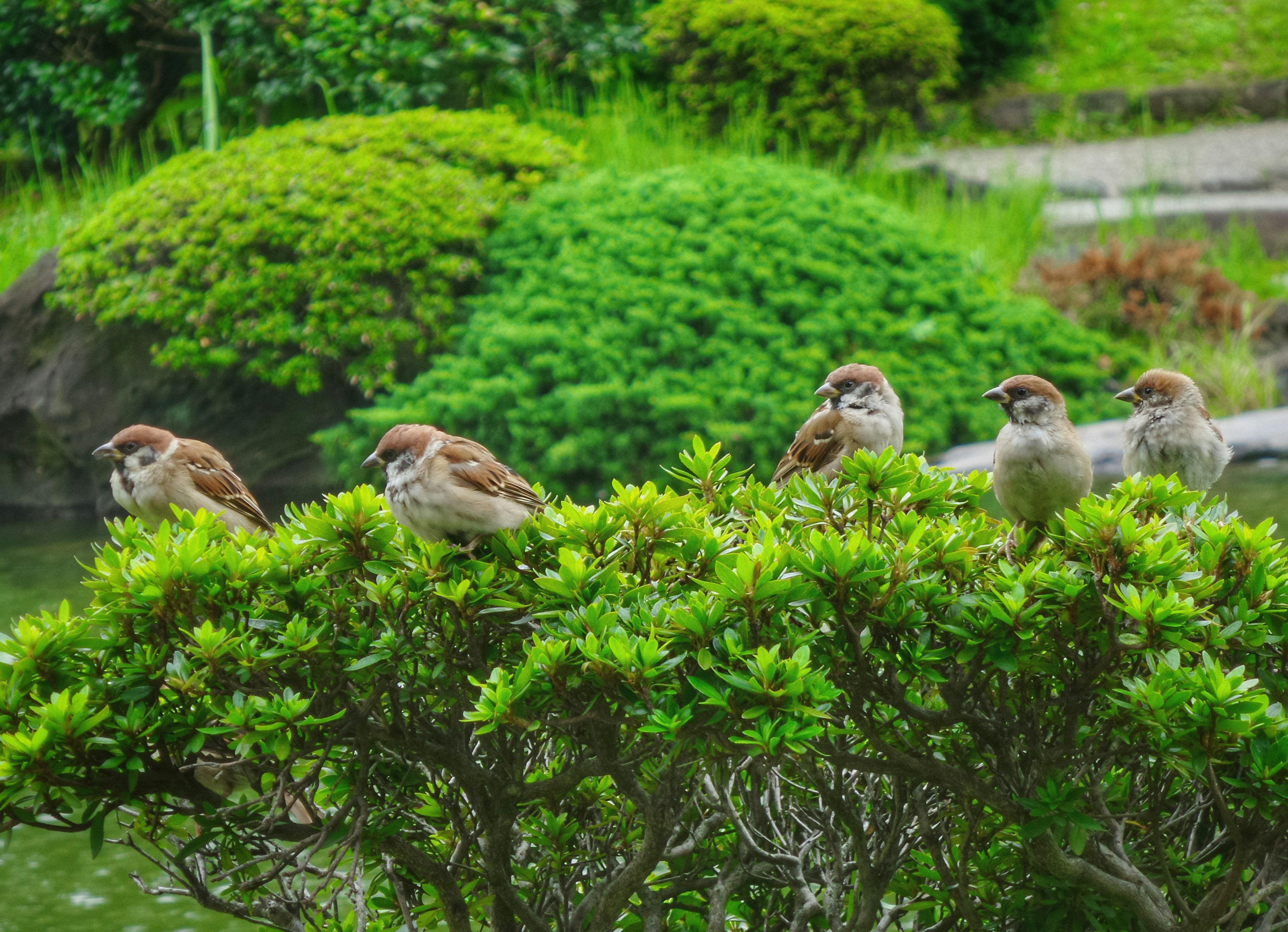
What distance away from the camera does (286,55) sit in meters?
12.8

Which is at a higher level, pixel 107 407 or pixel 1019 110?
pixel 1019 110

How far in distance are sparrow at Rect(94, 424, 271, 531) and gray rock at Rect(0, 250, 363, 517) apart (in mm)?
5045

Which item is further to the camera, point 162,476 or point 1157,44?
point 1157,44

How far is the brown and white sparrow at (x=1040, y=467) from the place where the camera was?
110 inches

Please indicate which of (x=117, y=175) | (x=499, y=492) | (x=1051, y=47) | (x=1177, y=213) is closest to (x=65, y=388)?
(x=117, y=175)

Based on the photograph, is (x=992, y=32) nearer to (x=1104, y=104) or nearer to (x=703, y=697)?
(x=1104, y=104)

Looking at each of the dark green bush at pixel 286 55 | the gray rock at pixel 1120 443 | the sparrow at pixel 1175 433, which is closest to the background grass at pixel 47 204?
the dark green bush at pixel 286 55

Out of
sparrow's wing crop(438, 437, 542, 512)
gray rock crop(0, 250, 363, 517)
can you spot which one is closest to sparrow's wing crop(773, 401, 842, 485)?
sparrow's wing crop(438, 437, 542, 512)

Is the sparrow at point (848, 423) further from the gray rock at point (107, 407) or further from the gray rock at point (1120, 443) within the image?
the gray rock at point (107, 407)

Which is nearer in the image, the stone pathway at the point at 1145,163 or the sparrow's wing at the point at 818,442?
the sparrow's wing at the point at 818,442

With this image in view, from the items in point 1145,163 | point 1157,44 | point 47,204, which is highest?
point 1157,44

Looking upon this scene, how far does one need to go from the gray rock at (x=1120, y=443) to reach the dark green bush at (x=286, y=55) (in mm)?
6691

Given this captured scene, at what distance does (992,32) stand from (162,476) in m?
15.4

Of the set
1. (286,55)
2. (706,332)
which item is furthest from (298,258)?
(286,55)
